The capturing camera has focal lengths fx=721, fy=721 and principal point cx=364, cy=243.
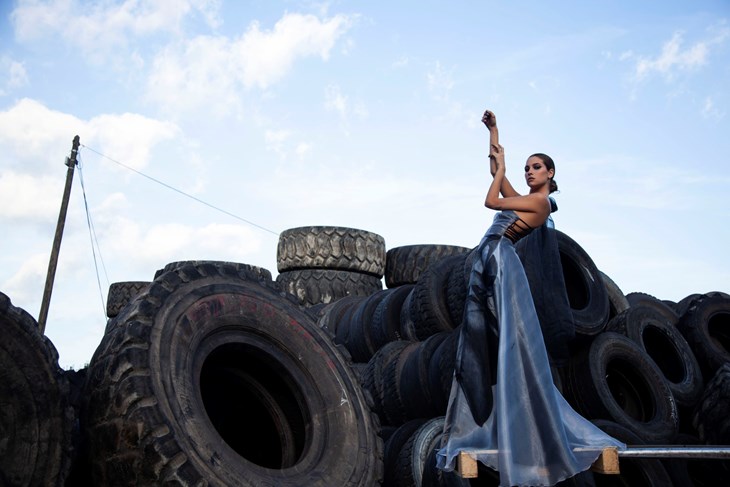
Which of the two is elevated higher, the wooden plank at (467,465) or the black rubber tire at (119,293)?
the black rubber tire at (119,293)

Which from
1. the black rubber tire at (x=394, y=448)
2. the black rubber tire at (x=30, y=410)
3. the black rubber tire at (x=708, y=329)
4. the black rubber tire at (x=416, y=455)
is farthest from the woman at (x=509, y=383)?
the black rubber tire at (x=708, y=329)

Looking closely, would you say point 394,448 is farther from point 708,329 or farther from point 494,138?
point 708,329

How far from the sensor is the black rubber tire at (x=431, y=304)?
16.9 feet

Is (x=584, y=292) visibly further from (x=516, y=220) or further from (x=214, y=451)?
(x=214, y=451)

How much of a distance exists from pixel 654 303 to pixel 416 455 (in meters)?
3.44

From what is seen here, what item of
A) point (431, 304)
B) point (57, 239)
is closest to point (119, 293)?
point (57, 239)

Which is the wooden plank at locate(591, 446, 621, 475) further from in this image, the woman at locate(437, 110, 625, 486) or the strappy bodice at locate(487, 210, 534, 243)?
the strappy bodice at locate(487, 210, 534, 243)

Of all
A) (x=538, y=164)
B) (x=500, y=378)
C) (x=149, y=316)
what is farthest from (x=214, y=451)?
(x=538, y=164)

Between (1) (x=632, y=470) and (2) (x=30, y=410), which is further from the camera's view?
(1) (x=632, y=470)

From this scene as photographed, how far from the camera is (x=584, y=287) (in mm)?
4938

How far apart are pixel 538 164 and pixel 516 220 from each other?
0.33 metres

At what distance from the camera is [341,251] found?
910 centimetres

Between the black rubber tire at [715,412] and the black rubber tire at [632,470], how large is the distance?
28.1 inches

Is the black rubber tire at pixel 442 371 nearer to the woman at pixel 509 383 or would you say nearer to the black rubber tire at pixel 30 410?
the woman at pixel 509 383
